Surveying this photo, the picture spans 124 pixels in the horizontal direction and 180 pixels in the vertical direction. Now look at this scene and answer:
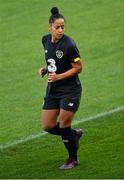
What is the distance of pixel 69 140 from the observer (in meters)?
11.0

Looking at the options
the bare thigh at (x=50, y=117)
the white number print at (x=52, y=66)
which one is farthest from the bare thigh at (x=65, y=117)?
the white number print at (x=52, y=66)

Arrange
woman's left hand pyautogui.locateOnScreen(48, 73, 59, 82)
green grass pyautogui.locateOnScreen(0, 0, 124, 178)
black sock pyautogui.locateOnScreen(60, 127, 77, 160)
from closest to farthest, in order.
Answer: woman's left hand pyautogui.locateOnScreen(48, 73, 59, 82) < black sock pyautogui.locateOnScreen(60, 127, 77, 160) < green grass pyautogui.locateOnScreen(0, 0, 124, 178)

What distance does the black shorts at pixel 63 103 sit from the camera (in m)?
10.8

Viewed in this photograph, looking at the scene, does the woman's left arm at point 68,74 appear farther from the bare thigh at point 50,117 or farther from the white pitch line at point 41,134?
the white pitch line at point 41,134

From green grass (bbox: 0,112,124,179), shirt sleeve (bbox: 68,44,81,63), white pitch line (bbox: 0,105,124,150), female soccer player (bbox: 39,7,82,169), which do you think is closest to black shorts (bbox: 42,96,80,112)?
female soccer player (bbox: 39,7,82,169)

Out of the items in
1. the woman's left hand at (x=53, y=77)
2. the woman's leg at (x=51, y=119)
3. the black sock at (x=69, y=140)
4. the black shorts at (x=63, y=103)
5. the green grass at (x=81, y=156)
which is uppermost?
the woman's left hand at (x=53, y=77)

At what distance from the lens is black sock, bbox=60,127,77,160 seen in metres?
11.0

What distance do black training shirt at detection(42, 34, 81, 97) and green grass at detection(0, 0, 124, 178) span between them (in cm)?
119

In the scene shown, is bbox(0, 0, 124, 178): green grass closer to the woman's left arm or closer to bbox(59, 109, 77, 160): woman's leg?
bbox(59, 109, 77, 160): woman's leg

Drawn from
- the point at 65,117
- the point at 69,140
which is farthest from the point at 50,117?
the point at 69,140

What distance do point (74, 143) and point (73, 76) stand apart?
1025 mm

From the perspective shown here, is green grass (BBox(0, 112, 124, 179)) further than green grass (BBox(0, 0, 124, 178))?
No

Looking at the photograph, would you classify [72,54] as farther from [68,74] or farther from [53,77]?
[53,77]

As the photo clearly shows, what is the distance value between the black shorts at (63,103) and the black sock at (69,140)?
0.35 metres
